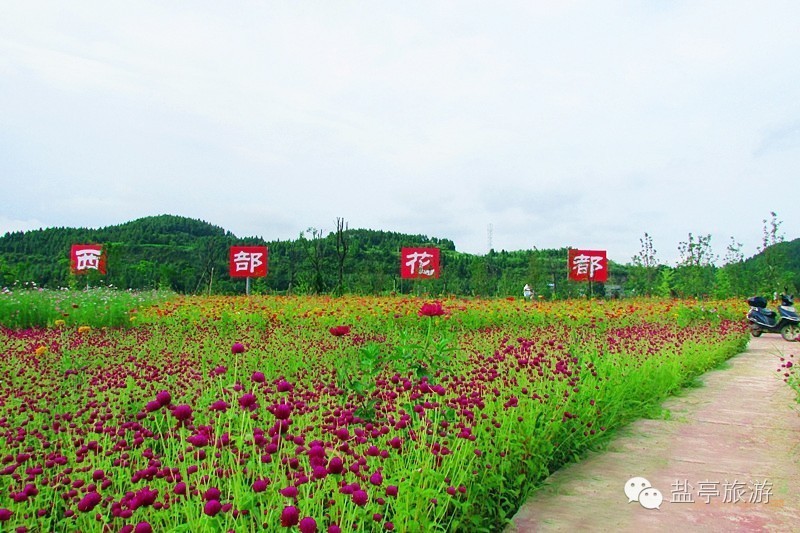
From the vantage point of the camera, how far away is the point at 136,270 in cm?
2573

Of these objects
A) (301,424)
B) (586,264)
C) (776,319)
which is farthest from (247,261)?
(301,424)

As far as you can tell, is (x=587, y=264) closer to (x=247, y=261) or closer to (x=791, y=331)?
(x=791, y=331)

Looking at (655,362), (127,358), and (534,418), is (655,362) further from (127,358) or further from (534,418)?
(127,358)

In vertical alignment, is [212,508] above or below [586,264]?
below

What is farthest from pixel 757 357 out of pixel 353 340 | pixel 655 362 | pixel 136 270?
pixel 136 270

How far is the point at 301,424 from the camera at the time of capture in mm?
2938

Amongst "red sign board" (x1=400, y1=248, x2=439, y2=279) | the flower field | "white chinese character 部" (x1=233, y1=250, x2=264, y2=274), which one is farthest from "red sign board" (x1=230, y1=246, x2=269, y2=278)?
the flower field

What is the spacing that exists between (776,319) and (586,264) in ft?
29.8

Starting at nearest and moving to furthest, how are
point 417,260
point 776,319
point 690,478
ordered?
point 690,478
point 776,319
point 417,260

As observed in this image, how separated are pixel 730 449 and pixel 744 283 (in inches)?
686

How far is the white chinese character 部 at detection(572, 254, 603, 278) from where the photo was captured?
20.0m

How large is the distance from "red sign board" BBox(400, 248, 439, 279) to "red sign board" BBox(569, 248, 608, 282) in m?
4.87

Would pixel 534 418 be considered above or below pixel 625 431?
above

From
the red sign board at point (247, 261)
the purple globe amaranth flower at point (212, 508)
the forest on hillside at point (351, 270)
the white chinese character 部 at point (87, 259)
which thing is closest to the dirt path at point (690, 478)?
the purple globe amaranth flower at point (212, 508)
